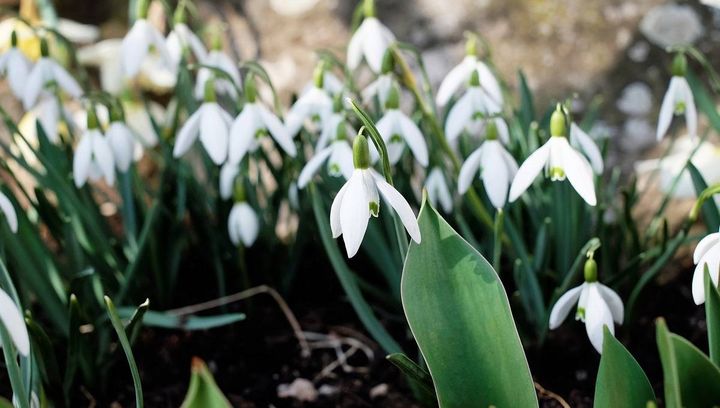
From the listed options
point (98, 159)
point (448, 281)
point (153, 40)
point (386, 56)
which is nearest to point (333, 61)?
point (386, 56)

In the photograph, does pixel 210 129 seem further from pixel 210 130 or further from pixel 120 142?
pixel 120 142

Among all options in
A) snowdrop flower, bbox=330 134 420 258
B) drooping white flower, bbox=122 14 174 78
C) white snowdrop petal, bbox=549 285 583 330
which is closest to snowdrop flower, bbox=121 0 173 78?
drooping white flower, bbox=122 14 174 78

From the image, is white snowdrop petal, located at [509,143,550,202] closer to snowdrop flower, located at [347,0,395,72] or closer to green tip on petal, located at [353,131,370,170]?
green tip on petal, located at [353,131,370,170]

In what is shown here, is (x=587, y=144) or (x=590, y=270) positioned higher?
(x=587, y=144)

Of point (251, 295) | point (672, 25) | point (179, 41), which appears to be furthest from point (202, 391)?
point (672, 25)

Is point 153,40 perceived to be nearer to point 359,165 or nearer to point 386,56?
point 386,56

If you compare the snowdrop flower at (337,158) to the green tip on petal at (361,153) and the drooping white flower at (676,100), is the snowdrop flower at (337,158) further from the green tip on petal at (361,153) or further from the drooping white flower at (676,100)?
the drooping white flower at (676,100)
